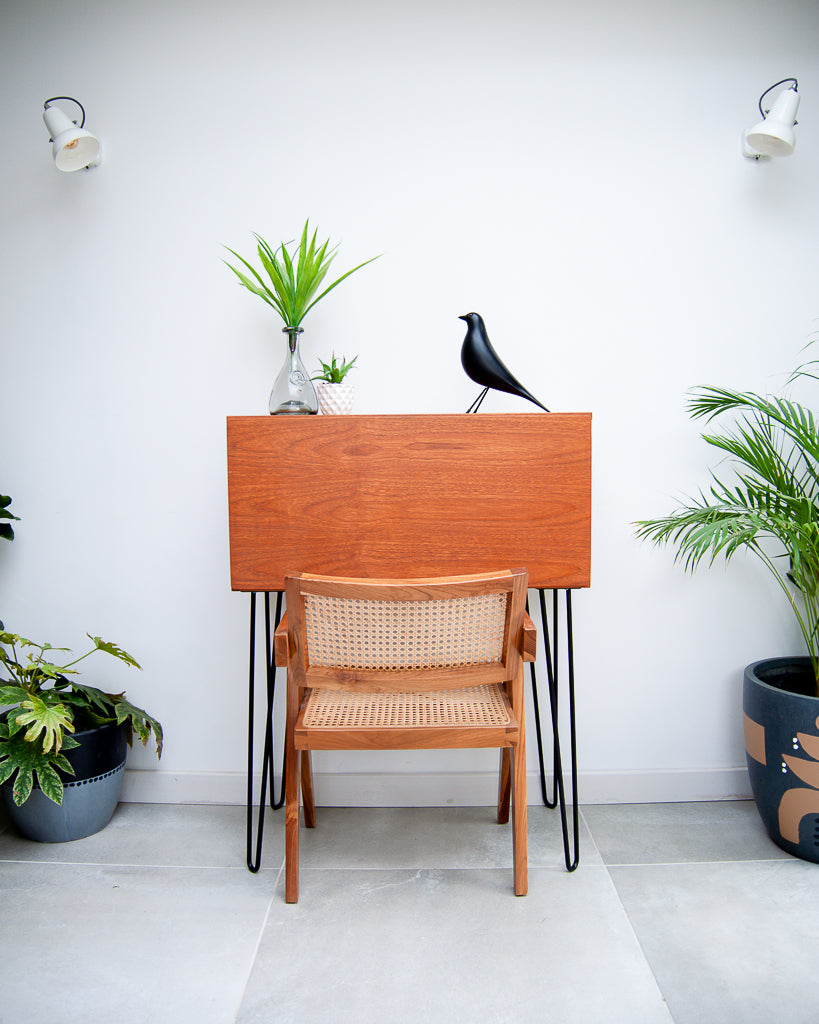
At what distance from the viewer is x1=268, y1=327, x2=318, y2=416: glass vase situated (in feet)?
5.90

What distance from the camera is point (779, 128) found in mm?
1869

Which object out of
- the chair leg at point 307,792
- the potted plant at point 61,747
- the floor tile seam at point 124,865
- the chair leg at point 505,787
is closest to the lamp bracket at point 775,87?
the chair leg at point 505,787

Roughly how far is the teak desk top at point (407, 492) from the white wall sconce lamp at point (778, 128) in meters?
0.97

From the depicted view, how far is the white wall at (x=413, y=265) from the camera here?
6.67 ft

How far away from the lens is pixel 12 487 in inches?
85.6

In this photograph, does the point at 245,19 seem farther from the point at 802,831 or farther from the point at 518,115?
the point at 802,831

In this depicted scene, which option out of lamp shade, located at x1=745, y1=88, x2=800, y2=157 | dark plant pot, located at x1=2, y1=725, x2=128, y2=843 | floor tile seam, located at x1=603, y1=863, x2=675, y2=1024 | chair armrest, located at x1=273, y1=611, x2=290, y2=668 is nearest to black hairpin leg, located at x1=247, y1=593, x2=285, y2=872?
chair armrest, located at x1=273, y1=611, x2=290, y2=668

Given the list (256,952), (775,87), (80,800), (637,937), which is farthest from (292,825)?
(775,87)

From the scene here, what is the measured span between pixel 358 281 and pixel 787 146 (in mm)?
1251

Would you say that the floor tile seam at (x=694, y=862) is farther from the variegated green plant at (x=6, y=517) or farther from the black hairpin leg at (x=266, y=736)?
the variegated green plant at (x=6, y=517)

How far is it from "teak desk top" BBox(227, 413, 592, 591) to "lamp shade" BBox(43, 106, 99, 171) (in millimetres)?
946

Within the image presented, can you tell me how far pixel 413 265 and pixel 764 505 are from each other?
1.22 m

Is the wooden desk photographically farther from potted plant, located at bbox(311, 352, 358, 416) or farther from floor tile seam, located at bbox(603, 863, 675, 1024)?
floor tile seam, located at bbox(603, 863, 675, 1024)

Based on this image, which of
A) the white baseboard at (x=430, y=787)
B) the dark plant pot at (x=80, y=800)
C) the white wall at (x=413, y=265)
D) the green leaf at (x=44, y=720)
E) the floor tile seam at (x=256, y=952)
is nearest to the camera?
the floor tile seam at (x=256, y=952)
